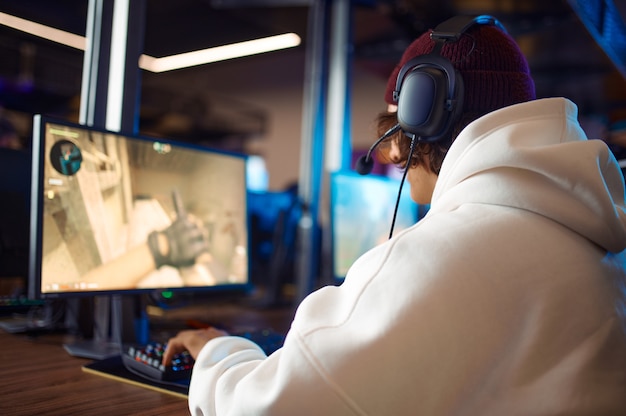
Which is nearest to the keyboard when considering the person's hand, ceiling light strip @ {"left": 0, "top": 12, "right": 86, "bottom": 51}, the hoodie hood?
the person's hand

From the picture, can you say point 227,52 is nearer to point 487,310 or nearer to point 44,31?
point 44,31

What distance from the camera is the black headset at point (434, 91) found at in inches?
30.5

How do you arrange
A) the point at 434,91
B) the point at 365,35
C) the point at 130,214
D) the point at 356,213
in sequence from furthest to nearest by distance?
the point at 365,35 < the point at 356,213 < the point at 130,214 < the point at 434,91

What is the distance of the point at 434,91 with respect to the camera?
0.78 metres

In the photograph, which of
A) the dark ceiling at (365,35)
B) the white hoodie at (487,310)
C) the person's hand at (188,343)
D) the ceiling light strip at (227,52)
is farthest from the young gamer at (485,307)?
the ceiling light strip at (227,52)

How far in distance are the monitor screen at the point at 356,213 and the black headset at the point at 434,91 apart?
0.95m

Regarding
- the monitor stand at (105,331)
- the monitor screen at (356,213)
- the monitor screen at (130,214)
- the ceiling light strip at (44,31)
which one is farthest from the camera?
the ceiling light strip at (44,31)

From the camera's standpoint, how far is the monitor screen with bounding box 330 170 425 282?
1.77 m

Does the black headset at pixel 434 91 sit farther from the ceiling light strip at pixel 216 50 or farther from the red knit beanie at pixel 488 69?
the ceiling light strip at pixel 216 50

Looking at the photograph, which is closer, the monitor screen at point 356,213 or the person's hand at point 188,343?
the person's hand at point 188,343

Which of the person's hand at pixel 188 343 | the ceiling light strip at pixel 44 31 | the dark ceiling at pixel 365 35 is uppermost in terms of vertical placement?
the dark ceiling at pixel 365 35

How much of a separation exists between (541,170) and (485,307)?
17 cm

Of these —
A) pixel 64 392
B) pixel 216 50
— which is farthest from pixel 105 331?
pixel 216 50

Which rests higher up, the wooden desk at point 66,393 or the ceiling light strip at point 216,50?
the ceiling light strip at point 216,50
